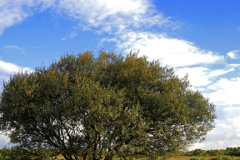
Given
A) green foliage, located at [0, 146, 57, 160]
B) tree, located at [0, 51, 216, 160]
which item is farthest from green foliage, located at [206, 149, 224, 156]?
green foliage, located at [0, 146, 57, 160]

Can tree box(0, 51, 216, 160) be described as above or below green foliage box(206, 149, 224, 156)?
above

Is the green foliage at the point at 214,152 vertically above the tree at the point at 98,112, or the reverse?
the tree at the point at 98,112

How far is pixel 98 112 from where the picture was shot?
19266 mm

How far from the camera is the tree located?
804 inches

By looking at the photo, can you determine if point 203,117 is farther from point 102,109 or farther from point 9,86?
point 9,86

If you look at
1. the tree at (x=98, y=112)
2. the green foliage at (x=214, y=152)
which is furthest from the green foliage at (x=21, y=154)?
the green foliage at (x=214, y=152)

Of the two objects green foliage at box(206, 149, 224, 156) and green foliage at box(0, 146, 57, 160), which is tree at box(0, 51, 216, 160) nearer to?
green foliage at box(0, 146, 57, 160)

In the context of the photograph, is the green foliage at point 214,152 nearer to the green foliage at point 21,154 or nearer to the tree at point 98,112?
the tree at point 98,112

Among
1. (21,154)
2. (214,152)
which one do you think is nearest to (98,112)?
(21,154)

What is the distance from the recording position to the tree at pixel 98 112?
20.4m

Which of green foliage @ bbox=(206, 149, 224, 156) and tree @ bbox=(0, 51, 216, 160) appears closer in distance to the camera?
tree @ bbox=(0, 51, 216, 160)

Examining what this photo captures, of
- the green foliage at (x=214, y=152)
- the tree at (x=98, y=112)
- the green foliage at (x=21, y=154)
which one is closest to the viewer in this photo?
the tree at (x=98, y=112)

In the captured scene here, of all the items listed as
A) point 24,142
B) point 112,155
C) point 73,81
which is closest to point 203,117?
point 112,155

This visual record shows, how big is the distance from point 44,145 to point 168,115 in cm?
1504
